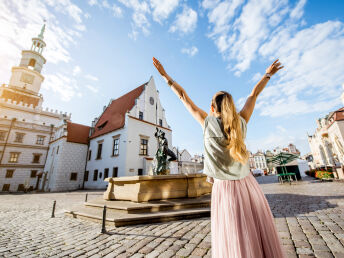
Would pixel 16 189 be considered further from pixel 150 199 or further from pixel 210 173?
pixel 210 173

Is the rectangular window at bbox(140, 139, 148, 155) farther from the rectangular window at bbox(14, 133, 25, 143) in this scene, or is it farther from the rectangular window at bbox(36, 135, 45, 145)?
the rectangular window at bbox(14, 133, 25, 143)

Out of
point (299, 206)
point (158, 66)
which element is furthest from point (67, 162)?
point (299, 206)

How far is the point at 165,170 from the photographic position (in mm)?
7812

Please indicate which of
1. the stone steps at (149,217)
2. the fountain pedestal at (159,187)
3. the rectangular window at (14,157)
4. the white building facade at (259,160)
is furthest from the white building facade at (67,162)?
the white building facade at (259,160)

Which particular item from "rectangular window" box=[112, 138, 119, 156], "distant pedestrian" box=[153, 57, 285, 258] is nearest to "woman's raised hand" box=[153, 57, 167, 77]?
"distant pedestrian" box=[153, 57, 285, 258]

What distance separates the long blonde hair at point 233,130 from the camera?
1.26 m

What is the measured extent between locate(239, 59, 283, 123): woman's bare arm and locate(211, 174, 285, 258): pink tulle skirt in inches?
25.8

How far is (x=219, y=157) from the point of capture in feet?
4.46

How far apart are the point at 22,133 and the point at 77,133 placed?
37.8 feet

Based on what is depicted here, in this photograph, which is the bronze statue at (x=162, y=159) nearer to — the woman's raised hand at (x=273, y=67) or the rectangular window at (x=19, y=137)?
the woman's raised hand at (x=273, y=67)

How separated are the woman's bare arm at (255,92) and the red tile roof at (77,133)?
2821 cm

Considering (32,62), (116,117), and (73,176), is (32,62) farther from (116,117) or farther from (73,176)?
(73,176)

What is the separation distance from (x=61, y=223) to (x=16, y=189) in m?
31.4

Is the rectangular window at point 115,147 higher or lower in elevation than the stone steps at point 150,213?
higher
